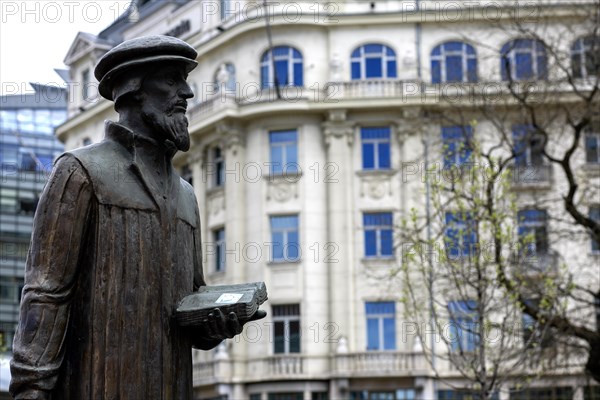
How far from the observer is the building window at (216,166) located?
1681 inches

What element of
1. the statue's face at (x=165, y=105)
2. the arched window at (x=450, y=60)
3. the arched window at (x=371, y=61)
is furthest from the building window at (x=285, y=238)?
the statue's face at (x=165, y=105)

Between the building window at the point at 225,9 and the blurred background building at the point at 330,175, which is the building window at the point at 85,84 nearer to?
the building window at the point at 225,9

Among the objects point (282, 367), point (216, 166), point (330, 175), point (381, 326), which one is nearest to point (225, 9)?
point (216, 166)

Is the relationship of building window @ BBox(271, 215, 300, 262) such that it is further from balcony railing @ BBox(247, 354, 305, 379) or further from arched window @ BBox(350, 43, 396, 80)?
arched window @ BBox(350, 43, 396, 80)

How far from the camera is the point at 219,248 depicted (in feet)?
138

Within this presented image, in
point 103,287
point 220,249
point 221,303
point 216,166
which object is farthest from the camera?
point 216,166

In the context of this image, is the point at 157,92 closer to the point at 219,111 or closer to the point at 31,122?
the point at 219,111

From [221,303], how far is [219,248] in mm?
37284

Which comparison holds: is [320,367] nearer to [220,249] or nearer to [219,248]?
[220,249]

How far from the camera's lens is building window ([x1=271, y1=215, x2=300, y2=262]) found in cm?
3981

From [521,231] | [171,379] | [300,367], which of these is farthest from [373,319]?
[171,379]

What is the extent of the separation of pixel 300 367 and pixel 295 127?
8.51 m

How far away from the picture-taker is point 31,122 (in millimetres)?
67500

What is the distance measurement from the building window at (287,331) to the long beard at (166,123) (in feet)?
113
